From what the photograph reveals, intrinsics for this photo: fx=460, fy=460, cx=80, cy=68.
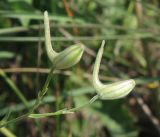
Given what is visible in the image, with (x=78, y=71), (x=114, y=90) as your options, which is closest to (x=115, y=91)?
(x=114, y=90)

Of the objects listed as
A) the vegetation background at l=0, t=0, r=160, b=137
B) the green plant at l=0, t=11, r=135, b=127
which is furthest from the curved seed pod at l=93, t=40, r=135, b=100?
the vegetation background at l=0, t=0, r=160, b=137

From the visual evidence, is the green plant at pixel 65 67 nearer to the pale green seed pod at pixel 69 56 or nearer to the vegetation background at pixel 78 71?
the pale green seed pod at pixel 69 56

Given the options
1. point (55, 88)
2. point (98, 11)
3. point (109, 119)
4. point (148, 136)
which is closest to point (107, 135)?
point (109, 119)

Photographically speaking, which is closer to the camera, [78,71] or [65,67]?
[65,67]

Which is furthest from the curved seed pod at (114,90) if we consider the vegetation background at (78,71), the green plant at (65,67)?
the vegetation background at (78,71)

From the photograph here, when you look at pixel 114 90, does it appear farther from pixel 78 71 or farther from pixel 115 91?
pixel 78 71

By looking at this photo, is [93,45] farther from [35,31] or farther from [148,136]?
[148,136]

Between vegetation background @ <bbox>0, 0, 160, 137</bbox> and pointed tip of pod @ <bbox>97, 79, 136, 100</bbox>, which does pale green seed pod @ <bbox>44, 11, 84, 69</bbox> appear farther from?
vegetation background @ <bbox>0, 0, 160, 137</bbox>

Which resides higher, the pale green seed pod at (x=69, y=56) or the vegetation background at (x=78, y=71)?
the pale green seed pod at (x=69, y=56)
